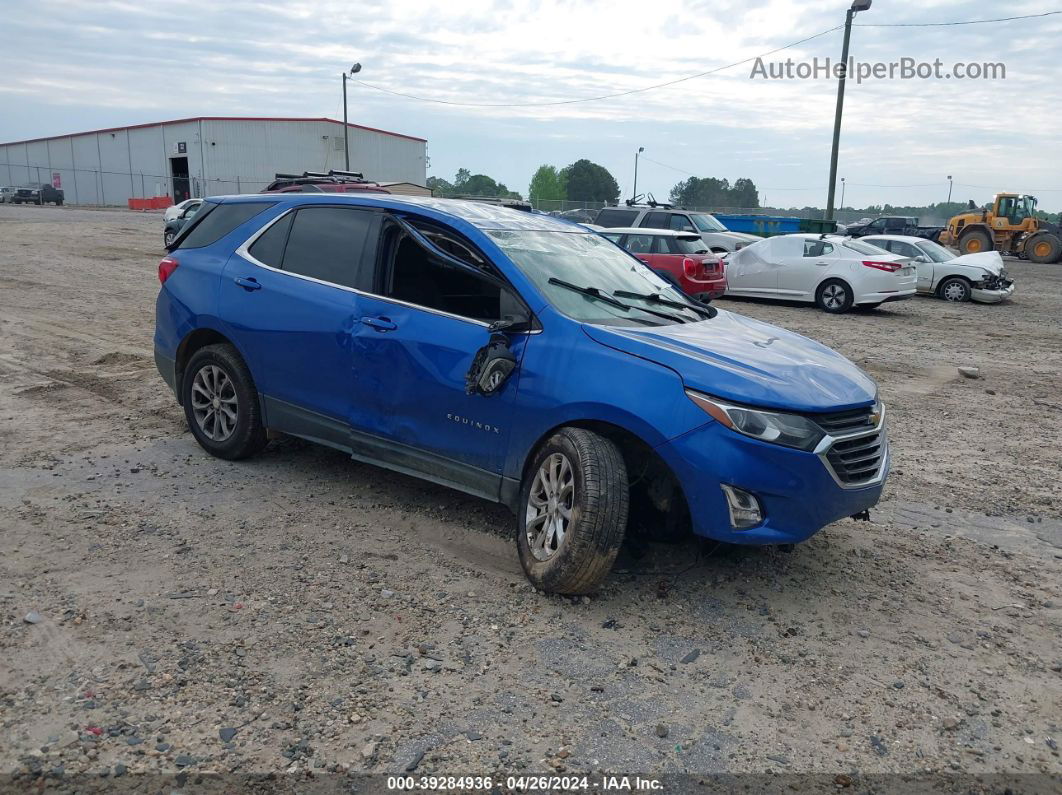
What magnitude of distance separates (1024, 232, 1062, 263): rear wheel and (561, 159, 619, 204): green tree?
6598 cm

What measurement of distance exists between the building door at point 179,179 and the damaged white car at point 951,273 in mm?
48262

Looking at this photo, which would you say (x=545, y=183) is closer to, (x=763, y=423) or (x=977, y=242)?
(x=977, y=242)

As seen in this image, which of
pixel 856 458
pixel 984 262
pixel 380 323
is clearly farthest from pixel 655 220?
pixel 856 458

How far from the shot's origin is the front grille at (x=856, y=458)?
13.7 ft

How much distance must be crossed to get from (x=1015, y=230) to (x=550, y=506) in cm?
3793

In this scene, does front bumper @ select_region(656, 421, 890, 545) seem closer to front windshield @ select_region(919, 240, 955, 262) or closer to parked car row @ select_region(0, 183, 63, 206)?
front windshield @ select_region(919, 240, 955, 262)

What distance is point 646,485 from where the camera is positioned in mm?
4539

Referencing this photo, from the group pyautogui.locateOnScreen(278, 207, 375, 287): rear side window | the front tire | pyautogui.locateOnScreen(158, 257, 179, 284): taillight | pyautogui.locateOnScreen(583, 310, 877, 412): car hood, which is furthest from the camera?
the front tire

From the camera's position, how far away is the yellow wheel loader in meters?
35.0

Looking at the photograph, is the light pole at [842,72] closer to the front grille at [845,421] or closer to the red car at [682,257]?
the red car at [682,257]

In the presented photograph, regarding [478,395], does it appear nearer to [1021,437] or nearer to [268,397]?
[268,397]

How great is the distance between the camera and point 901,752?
10.8 ft

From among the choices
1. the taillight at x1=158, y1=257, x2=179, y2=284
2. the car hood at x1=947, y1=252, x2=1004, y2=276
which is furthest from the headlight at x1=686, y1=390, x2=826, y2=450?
the car hood at x1=947, y1=252, x2=1004, y2=276

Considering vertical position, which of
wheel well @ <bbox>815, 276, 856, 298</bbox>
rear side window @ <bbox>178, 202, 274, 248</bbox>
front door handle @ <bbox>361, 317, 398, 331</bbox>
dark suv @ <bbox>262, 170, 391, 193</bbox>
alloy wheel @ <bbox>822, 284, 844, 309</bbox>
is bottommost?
alloy wheel @ <bbox>822, 284, 844, 309</bbox>
